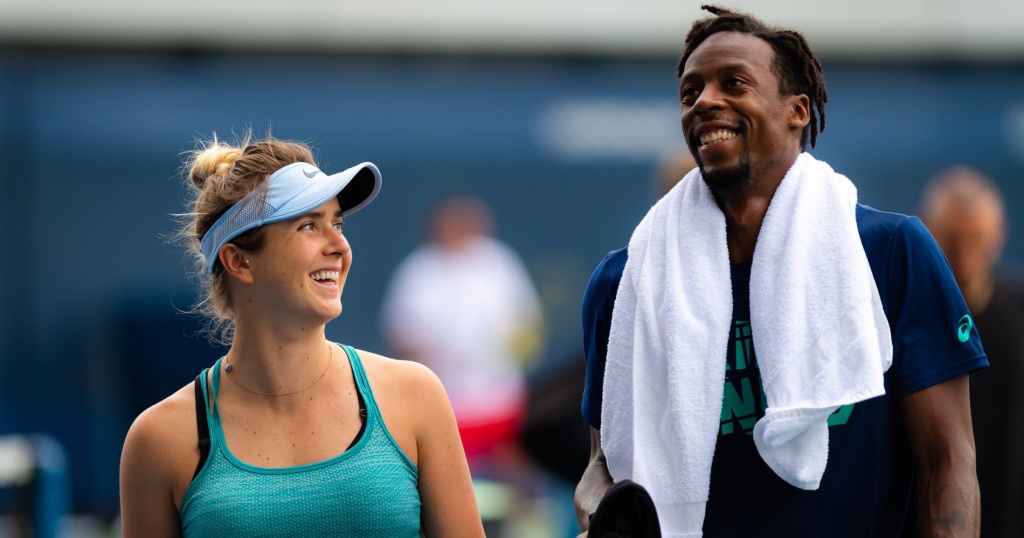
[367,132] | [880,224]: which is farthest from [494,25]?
[880,224]

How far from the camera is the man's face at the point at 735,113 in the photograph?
2844 mm

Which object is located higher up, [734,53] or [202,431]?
[734,53]

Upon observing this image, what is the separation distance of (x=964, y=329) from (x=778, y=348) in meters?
0.34

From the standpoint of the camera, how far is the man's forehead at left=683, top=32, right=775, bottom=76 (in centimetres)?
288

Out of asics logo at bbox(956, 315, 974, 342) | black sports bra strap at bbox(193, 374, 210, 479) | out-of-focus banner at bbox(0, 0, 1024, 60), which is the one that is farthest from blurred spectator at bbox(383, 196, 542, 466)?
asics logo at bbox(956, 315, 974, 342)

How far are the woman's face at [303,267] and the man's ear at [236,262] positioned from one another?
0.11ft

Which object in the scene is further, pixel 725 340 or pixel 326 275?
pixel 326 275

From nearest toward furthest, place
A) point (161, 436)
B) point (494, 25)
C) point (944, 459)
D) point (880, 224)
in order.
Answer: point (944, 459), point (880, 224), point (161, 436), point (494, 25)

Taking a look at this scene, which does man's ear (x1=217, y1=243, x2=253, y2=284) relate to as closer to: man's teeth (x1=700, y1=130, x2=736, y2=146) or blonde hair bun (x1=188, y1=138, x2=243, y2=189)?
blonde hair bun (x1=188, y1=138, x2=243, y2=189)

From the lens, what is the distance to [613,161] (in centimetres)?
1029

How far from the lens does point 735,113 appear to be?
2.84 m

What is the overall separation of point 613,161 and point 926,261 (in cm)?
760

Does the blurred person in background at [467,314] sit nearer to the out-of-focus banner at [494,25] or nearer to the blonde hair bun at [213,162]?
the out-of-focus banner at [494,25]

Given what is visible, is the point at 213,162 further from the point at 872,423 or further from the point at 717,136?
the point at 872,423
